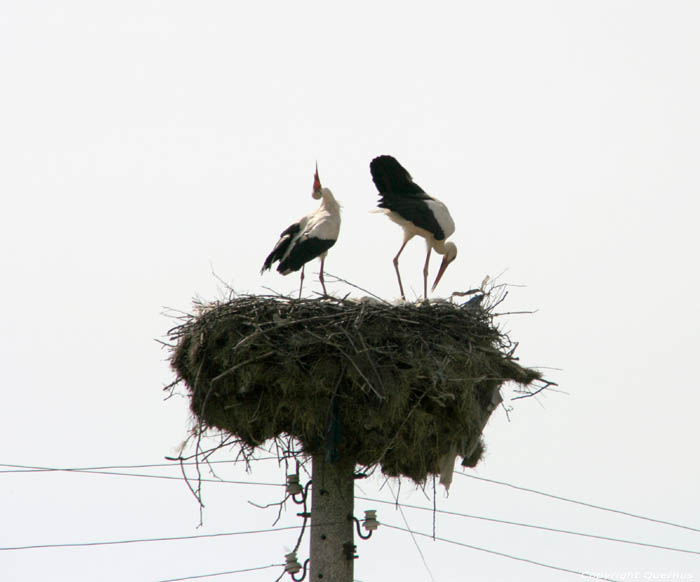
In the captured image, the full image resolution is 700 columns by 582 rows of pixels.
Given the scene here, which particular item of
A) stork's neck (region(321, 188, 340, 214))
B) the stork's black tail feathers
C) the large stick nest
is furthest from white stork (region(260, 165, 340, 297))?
the large stick nest

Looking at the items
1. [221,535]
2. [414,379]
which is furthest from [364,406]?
[221,535]

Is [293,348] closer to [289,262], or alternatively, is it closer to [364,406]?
[364,406]

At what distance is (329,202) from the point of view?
12695mm

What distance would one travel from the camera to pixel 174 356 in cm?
1051

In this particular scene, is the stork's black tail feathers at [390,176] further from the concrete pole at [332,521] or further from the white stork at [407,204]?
→ the concrete pole at [332,521]

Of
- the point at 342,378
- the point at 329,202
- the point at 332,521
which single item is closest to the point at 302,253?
the point at 329,202

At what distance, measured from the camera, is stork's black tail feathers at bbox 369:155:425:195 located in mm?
13375

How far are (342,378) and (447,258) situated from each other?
157 inches

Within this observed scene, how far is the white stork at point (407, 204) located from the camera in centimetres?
1340

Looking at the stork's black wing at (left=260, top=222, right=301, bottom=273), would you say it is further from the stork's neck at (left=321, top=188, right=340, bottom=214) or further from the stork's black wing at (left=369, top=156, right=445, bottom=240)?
the stork's black wing at (left=369, top=156, right=445, bottom=240)

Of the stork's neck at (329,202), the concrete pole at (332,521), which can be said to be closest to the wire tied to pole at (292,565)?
the concrete pole at (332,521)

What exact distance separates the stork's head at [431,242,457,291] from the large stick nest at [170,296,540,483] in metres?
3.24

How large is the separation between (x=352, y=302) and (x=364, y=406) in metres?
0.89

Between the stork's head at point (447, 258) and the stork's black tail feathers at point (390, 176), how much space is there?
1.97ft
